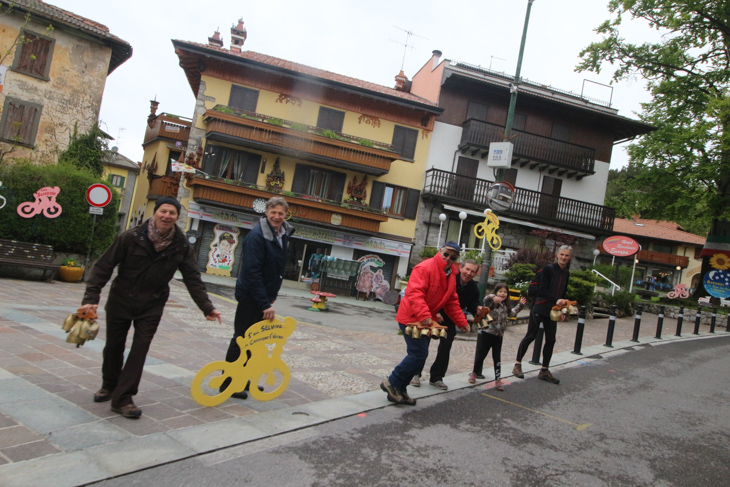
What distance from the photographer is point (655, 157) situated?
23.7m

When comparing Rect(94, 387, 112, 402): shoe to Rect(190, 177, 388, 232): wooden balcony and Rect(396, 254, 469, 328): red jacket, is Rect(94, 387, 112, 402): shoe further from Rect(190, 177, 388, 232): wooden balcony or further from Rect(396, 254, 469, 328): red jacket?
Rect(190, 177, 388, 232): wooden balcony

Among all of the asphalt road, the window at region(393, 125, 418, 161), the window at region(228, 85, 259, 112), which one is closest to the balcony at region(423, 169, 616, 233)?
the window at region(393, 125, 418, 161)

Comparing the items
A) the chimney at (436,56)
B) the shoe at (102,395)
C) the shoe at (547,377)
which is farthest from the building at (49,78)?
the shoe at (547,377)

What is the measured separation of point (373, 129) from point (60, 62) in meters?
13.0

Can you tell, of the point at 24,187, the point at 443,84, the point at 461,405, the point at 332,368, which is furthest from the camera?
the point at 443,84

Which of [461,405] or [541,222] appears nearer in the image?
[461,405]

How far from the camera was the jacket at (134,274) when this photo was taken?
384cm

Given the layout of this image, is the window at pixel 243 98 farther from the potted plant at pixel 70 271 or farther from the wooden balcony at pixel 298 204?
the potted plant at pixel 70 271

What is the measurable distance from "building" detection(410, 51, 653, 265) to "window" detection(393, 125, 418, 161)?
992mm

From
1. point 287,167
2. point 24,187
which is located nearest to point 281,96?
point 287,167

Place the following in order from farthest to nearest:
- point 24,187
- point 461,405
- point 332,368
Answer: point 24,187 < point 332,368 < point 461,405

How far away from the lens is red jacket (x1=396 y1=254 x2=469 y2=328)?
4.89m

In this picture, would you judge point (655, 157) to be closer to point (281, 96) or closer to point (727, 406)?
point (281, 96)

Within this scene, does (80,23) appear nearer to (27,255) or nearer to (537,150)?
(27,255)
